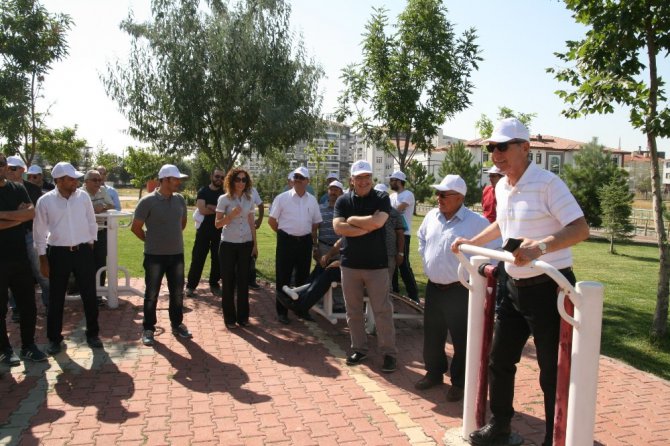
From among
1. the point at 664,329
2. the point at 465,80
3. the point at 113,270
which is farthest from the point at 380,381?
the point at 465,80

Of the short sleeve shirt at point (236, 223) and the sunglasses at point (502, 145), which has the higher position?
the sunglasses at point (502, 145)

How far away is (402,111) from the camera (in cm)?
986

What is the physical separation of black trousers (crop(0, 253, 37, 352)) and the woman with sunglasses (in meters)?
2.04

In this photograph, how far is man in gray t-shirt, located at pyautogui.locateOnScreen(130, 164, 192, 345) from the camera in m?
6.27

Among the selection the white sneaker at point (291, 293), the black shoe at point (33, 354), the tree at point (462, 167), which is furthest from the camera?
the tree at point (462, 167)

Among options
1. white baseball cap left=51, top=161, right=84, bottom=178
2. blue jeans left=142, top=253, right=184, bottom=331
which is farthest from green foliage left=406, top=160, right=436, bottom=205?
white baseball cap left=51, top=161, right=84, bottom=178

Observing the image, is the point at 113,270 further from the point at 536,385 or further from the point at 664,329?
the point at 664,329

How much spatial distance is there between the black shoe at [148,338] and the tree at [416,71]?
5.59 m

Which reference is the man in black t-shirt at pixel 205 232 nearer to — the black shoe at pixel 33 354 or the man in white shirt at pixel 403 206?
the man in white shirt at pixel 403 206

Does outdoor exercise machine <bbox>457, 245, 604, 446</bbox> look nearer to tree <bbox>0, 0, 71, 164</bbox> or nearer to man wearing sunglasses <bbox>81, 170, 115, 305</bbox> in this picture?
man wearing sunglasses <bbox>81, 170, 115, 305</bbox>

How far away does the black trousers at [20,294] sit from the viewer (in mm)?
5297

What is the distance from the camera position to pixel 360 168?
17.9 ft

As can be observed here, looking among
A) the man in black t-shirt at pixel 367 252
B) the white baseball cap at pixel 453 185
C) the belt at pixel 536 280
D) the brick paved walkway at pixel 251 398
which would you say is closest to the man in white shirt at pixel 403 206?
the brick paved walkway at pixel 251 398

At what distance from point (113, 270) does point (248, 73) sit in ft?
14.5
